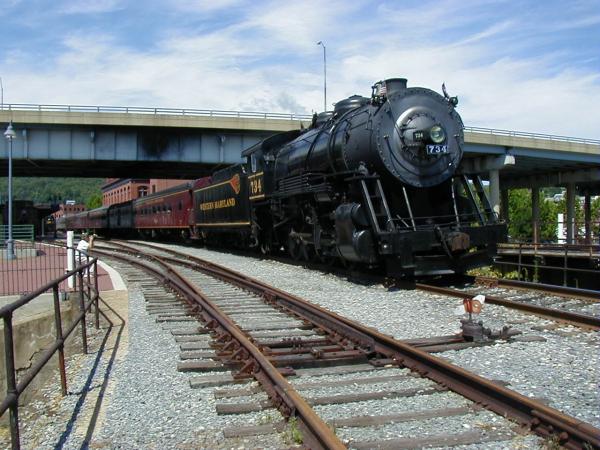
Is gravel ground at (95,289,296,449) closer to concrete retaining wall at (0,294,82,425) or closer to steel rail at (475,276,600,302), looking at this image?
concrete retaining wall at (0,294,82,425)

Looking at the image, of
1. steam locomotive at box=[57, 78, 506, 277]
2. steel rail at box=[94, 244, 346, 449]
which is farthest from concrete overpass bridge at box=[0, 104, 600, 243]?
steel rail at box=[94, 244, 346, 449]

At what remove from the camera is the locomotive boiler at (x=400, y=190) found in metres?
10.4

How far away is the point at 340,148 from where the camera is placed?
38.5ft

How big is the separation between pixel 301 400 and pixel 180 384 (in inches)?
57.2

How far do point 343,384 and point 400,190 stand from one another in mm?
7103

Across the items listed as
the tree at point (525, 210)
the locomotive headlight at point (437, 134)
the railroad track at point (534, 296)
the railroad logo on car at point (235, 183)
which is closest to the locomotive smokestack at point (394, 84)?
the locomotive headlight at point (437, 134)

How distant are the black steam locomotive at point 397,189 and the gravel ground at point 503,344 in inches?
35.8

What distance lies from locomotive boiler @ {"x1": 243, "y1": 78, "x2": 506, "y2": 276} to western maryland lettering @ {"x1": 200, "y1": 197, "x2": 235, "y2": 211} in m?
7.18

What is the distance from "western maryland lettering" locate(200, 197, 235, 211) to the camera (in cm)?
1984

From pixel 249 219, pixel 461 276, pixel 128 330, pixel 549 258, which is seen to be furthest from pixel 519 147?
pixel 128 330

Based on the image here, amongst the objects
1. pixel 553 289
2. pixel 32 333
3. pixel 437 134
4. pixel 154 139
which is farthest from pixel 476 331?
pixel 154 139

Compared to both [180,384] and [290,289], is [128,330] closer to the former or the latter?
[180,384]

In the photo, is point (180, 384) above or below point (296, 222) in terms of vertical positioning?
below

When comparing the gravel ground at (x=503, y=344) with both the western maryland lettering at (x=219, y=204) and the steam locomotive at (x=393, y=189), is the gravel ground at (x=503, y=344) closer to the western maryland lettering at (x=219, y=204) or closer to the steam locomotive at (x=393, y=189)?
the steam locomotive at (x=393, y=189)
